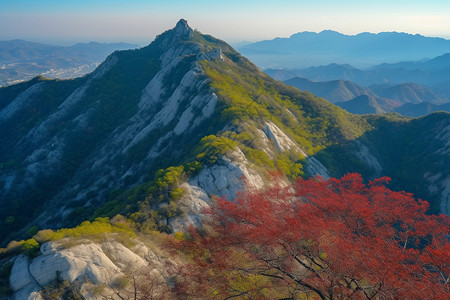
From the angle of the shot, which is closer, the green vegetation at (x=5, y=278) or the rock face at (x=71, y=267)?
the green vegetation at (x=5, y=278)

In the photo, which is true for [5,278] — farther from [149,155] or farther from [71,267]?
[149,155]

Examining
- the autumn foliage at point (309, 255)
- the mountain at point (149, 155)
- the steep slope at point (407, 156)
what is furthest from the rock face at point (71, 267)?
the steep slope at point (407, 156)

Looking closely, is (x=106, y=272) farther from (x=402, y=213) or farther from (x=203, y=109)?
(x=203, y=109)

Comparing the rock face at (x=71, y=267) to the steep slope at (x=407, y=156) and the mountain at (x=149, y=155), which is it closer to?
the mountain at (x=149, y=155)

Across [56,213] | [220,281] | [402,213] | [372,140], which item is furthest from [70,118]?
[372,140]

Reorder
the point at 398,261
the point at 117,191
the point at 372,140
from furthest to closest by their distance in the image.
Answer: the point at 372,140 < the point at 117,191 < the point at 398,261

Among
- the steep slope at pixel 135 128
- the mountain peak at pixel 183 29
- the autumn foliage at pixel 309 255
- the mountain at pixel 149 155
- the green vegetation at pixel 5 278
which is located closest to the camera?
the green vegetation at pixel 5 278

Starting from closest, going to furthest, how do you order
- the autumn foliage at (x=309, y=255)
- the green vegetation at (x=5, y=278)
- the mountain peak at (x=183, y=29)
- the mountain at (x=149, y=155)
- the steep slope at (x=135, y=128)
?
1. the green vegetation at (x=5, y=278)
2. the autumn foliage at (x=309, y=255)
3. the mountain at (x=149, y=155)
4. the steep slope at (x=135, y=128)
5. the mountain peak at (x=183, y=29)
